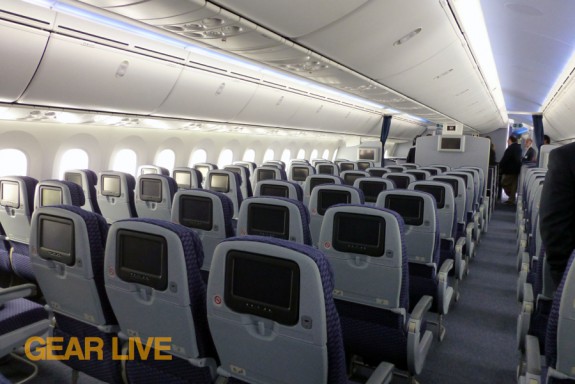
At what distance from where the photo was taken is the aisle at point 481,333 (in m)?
3.66

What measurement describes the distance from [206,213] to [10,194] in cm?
233

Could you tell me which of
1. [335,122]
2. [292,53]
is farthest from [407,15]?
[335,122]

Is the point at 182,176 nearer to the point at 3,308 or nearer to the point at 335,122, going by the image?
the point at 3,308

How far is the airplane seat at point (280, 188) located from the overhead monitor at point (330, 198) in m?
0.84

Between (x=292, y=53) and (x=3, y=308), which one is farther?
(x=292, y=53)

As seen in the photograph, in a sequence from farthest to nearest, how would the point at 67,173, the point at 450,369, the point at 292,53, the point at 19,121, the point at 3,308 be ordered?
the point at 19,121 → the point at 67,173 → the point at 292,53 → the point at 450,369 → the point at 3,308

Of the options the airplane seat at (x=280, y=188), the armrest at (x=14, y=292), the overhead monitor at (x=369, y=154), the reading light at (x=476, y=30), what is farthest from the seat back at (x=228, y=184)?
the overhead monitor at (x=369, y=154)

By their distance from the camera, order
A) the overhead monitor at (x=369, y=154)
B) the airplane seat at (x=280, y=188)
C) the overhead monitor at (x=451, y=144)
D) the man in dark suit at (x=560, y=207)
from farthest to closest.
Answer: the overhead monitor at (x=369, y=154)
the overhead monitor at (x=451, y=144)
the airplane seat at (x=280, y=188)
the man in dark suit at (x=560, y=207)

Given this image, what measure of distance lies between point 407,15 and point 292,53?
1.43 meters

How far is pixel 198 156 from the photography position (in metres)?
12.6

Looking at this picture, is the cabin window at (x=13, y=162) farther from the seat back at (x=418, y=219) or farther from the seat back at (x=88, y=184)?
the seat back at (x=418, y=219)

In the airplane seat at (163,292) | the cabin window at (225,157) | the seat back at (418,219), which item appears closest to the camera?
the airplane seat at (163,292)

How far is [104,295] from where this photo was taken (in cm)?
254

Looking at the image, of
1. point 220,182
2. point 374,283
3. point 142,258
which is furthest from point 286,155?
point 142,258
